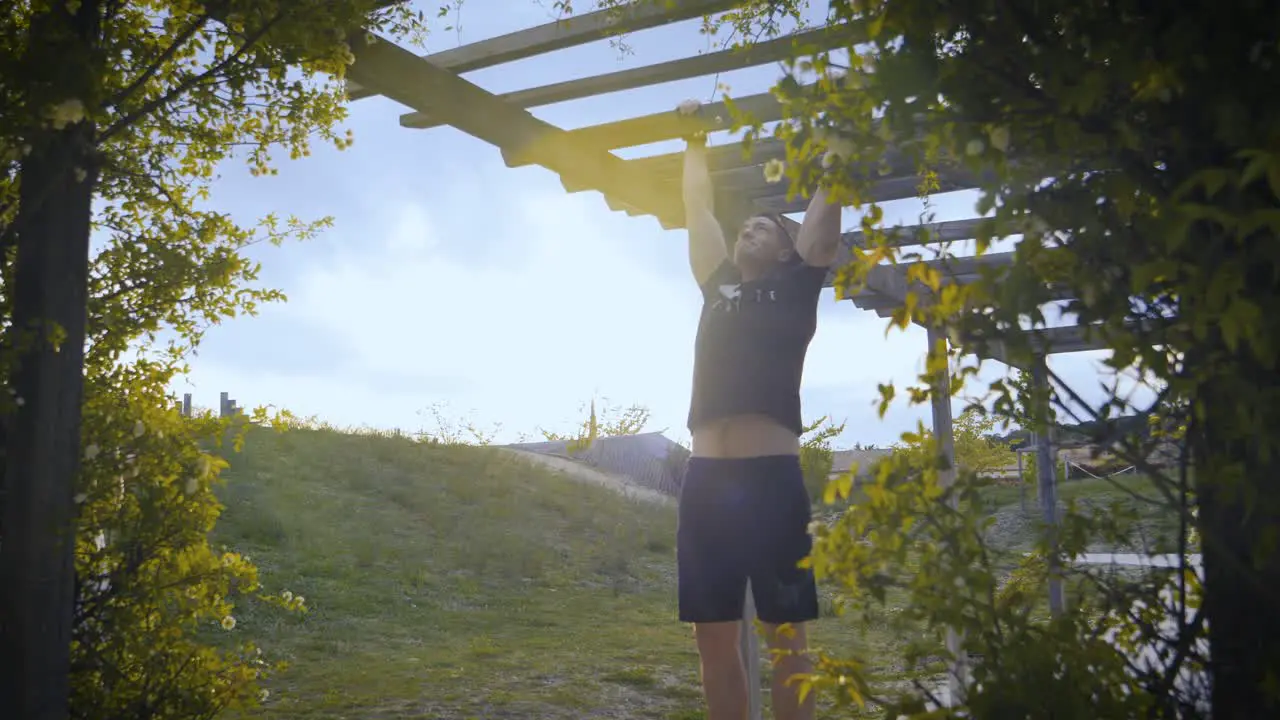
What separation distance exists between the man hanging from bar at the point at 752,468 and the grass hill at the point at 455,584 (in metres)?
2.78

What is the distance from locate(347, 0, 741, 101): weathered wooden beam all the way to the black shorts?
1640mm

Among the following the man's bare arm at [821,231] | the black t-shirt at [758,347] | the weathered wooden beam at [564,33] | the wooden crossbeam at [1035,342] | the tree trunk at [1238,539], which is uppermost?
the weathered wooden beam at [564,33]

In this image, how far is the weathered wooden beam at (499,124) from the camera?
386 cm

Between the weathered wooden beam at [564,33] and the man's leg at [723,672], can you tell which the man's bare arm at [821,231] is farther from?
the man's leg at [723,672]

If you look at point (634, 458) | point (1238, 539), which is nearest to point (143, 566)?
point (1238, 539)

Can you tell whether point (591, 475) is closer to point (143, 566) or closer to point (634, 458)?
point (634, 458)

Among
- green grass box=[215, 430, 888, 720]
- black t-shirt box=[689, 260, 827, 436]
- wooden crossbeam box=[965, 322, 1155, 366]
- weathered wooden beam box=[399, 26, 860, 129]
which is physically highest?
weathered wooden beam box=[399, 26, 860, 129]

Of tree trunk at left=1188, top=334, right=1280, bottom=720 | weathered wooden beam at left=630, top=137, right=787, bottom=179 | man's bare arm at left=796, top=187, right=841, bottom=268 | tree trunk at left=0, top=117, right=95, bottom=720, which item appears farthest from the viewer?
weathered wooden beam at left=630, top=137, right=787, bottom=179

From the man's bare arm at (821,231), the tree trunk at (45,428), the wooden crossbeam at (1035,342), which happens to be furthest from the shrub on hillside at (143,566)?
the wooden crossbeam at (1035,342)

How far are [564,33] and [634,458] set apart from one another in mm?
15977

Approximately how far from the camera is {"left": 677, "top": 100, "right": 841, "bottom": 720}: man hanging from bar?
123 inches

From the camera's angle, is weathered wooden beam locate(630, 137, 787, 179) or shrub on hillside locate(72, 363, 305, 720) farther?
weathered wooden beam locate(630, 137, 787, 179)

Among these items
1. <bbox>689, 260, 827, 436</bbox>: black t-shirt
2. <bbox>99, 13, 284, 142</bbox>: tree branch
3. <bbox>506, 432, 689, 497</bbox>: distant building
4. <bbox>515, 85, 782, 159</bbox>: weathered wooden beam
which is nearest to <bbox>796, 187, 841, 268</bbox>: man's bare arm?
<bbox>689, 260, 827, 436</bbox>: black t-shirt

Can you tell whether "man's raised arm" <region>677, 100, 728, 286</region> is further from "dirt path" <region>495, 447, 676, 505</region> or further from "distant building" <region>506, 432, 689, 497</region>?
"distant building" <region>506, 432, 689, 497</region>
